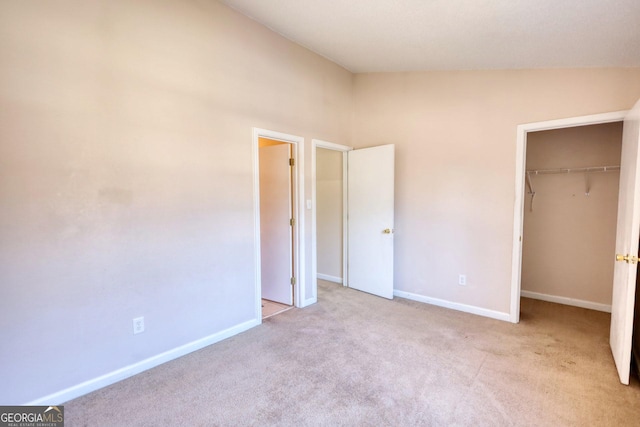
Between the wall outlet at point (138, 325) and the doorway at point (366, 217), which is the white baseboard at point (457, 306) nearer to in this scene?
the doorway at point (366, 217)

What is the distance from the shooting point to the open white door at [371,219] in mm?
3861

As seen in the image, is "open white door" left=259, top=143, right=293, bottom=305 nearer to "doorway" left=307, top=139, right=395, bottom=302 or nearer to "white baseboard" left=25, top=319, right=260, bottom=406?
"doorway" left=307, top=139, right=395, bottom=302

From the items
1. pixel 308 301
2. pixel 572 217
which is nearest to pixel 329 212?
pixel 308 301

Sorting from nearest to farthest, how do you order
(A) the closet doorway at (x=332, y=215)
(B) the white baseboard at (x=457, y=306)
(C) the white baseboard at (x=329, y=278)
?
A: (B) the white baseboard at (x=457, y=306)
(A) the closet doorway at (x=332, y=215)
(C) the white baseboard at (x=329, y=278)

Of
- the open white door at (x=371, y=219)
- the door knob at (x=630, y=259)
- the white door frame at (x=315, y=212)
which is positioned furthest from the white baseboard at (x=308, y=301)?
the door knob at (x=630, y=259)

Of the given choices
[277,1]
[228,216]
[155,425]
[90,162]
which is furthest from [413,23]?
[155,425]

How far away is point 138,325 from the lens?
7.65ft

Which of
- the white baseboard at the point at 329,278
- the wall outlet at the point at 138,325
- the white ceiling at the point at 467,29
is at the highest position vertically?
the white ceiling at the point at 467,29

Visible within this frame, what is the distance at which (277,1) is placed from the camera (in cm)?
255

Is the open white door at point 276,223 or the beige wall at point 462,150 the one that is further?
the open white door at point 276,223

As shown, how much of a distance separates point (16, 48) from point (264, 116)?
1.80 m

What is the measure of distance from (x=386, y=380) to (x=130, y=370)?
1917mm

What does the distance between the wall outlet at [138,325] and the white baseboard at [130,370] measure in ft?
0.79
